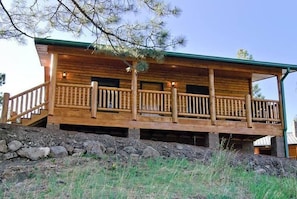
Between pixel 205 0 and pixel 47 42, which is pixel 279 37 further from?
pixel 47 42

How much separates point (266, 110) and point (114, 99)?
478 centimetres

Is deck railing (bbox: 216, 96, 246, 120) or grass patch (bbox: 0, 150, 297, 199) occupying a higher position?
deck railing (bbox: 216, 96, 246, 120)

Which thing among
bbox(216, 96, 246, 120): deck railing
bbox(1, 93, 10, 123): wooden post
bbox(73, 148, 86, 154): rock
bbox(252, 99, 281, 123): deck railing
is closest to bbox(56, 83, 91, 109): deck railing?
bbox(1, 93, 10, 123): wooden post

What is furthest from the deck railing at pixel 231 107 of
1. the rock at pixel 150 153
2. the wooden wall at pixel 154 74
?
the rock at pixel 150 153

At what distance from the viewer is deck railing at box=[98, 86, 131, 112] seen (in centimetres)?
1132

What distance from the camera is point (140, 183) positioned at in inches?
238

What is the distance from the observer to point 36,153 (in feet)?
27.0

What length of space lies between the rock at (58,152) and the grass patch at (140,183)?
855mm

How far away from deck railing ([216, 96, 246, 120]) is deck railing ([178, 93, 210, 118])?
41 cm

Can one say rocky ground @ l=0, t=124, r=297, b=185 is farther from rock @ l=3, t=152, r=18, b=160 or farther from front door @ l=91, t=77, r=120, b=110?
front door @ l=91, t=77, r=120, b=110

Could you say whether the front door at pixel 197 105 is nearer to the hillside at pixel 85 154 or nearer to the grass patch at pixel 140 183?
the hillside at pixel 85 154

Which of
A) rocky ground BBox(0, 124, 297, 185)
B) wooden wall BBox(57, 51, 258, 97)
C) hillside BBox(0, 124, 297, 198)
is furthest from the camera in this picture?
wooden wall BBox(57, 51, 258, 97)

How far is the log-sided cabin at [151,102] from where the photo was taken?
35.9 feet

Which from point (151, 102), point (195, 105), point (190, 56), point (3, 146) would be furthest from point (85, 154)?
point (190, 56)
